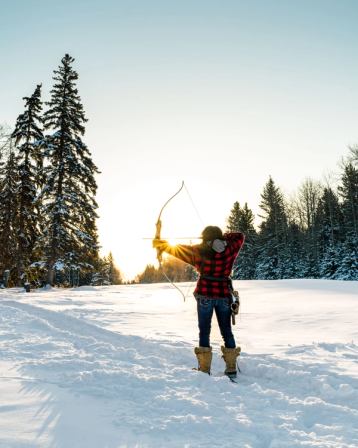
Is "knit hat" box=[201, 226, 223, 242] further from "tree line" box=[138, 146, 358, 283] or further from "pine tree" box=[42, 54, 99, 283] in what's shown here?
"tree line" box=[138, 146, 358, 283]

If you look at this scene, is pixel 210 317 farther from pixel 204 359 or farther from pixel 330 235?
pixel 330 235

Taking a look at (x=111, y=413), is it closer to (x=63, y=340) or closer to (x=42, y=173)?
(x=63, y=340)

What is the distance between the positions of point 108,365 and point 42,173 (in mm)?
21841

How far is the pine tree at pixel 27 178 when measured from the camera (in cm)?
2656

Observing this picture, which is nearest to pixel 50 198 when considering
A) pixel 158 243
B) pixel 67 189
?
pixel 67 189

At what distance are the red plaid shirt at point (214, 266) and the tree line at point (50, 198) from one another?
19535 mm

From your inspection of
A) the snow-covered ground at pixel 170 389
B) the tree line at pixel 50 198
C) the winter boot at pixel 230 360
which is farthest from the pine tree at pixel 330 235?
the winter boot at pixel 230 360

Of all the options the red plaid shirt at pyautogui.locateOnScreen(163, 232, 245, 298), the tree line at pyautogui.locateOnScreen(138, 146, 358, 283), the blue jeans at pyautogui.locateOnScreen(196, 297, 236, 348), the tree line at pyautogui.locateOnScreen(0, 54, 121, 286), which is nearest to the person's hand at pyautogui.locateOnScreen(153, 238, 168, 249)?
the red plaid shirt at pyautogui.locateOnScreen(163, 232, 245, 298)

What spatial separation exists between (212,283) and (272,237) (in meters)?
46.4

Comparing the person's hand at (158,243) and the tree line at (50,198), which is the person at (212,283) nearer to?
the person's hand at (158,243)

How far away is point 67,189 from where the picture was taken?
24.6 m

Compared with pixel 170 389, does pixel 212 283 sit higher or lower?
higher

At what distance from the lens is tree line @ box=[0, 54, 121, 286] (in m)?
23.9

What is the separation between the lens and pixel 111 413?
3.36 meters
